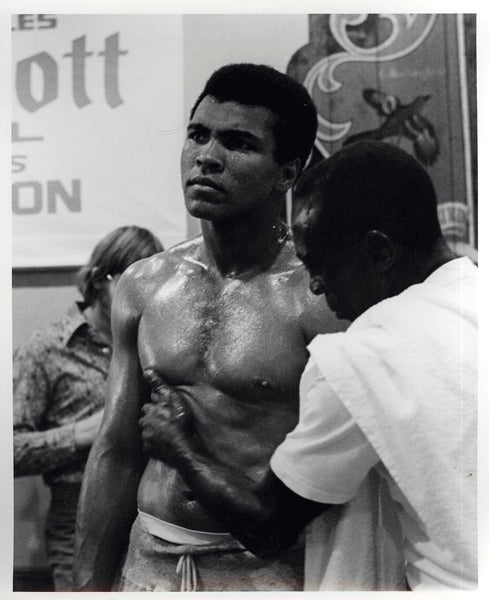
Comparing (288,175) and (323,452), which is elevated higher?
(288,175)

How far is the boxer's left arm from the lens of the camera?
1381 mm

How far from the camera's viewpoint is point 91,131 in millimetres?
1491

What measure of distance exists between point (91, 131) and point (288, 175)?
1.21 ft

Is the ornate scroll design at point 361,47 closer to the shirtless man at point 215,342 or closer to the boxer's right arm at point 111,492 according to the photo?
the shirtless man at point 215,342

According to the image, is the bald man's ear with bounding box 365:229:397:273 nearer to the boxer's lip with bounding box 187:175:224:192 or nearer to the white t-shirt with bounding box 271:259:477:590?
the white t-shirt with bounding box 271:259:477:590

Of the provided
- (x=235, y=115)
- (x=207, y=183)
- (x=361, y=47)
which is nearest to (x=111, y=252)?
(x=207, y=183)

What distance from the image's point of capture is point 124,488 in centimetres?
146

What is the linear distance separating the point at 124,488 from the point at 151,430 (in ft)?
0.39

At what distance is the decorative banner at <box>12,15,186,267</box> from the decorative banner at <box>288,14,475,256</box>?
10.2 inches

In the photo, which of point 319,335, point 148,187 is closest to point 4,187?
point 148,187

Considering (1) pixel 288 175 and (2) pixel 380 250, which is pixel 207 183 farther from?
(2) pixel 380 250

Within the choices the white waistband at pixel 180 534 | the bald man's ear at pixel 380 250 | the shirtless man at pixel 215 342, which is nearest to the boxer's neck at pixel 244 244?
the shirtless man at pixel 215 342

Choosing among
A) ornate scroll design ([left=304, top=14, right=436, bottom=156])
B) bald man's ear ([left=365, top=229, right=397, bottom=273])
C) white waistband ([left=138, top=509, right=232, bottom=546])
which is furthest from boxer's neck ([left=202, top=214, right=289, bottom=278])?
white waistband ([left=138, top=509, right=232, bottom=546])
